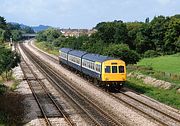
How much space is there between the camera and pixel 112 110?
88.8 ft

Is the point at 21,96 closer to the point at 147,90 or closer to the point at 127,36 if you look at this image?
the point at 147,90

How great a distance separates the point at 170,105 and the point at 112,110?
4.87 metres

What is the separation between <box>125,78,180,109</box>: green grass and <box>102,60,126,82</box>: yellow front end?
2351 mm

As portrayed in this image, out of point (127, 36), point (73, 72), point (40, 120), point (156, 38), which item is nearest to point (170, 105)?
point (40, 120)

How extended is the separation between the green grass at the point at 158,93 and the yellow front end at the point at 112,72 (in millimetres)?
2351

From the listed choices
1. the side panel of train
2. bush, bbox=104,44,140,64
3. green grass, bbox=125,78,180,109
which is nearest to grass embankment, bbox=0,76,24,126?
the side panel of train

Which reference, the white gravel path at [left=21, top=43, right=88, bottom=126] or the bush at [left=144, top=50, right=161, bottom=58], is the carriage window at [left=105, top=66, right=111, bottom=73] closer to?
the white gravel path at [left=21, top=43, right=88, bottom=126]

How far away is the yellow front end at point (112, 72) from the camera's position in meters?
35.8

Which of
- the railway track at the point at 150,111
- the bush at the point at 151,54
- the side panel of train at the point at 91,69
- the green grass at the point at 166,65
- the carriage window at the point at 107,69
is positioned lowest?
the bush at the point at 151,54

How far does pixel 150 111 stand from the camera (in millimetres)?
26562

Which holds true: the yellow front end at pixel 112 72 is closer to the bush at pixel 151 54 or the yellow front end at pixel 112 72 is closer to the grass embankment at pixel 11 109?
the grass embankment at pixel 11 109

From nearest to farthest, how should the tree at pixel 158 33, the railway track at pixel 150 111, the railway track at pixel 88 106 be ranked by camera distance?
the railway track at pixel 88 106 → the railway track at pixel 150 111 → the tree at pixel 158 33

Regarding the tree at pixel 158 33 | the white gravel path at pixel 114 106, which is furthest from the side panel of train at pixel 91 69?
the tree at pixel 158 33

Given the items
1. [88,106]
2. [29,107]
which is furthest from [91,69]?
[29,107]
